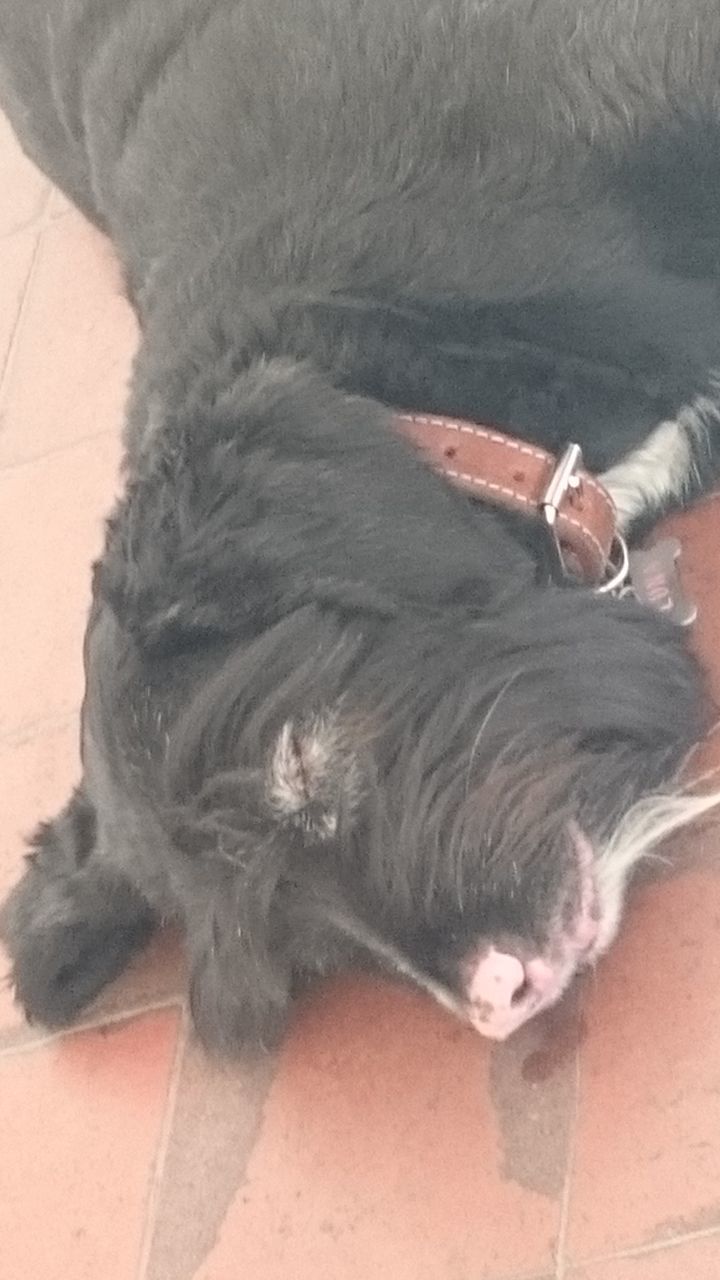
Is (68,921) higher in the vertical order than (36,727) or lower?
higher

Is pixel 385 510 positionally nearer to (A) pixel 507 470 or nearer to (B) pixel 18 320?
(A) pixel 507 470

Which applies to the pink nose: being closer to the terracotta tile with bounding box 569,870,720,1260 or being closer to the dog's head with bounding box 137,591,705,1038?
the dog's head with bounding box 137,591,705,1038

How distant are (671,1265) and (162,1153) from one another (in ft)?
2.17

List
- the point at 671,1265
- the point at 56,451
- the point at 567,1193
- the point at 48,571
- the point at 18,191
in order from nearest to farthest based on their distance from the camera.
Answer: the point at 671,1265 → the point at 567,1193 → the point at 48,571 → the point at 56,451 → the point at 18,191

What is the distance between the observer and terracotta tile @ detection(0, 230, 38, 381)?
10.1ft

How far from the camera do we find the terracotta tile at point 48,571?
Answer: 246cm

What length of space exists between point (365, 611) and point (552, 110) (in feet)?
2.07

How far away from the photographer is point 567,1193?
155 cm

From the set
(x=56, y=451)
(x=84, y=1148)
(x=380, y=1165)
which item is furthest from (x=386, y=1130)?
(x=56, y=451)

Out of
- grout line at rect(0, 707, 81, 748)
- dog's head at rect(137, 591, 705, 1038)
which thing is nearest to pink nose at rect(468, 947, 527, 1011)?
dog's head at rect(137, 591, 705, 1038)

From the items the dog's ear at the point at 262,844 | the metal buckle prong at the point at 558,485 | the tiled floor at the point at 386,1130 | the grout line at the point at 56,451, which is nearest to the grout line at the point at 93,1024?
the tiled floor at the point at 386,1130

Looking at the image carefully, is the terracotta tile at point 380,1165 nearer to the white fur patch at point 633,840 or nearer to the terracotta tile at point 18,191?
the white fur patch at point 633,840

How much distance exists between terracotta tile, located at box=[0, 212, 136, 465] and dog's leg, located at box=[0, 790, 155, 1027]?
999 mm

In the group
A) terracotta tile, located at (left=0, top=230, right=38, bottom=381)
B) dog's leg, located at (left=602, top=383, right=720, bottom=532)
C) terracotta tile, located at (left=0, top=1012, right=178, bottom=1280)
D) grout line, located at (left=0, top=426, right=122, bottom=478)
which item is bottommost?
terracotta tile, located at (left=0, top=1012, right=178, bottom=1280)
